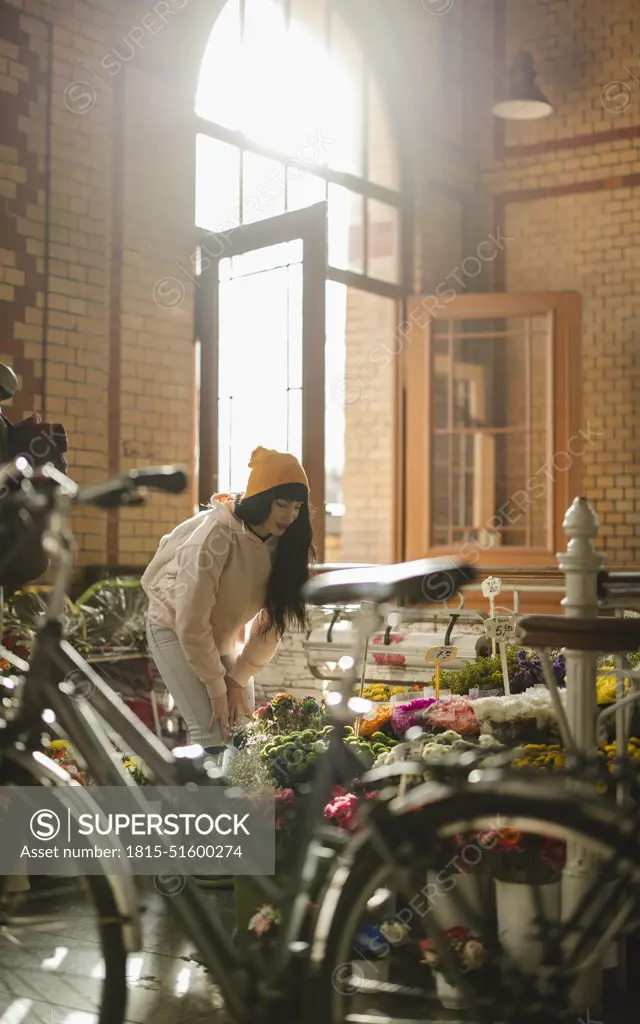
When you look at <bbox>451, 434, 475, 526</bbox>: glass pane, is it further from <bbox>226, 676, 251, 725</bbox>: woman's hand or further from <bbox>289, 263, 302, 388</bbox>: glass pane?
<bbox>226, 676, 251, 725</bbox>: woman's hand

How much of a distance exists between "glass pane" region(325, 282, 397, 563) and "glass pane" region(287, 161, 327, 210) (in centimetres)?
117

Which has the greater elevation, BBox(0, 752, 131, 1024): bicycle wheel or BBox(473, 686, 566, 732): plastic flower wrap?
BBox(473, 686, 566, 732): plastic flower wrap

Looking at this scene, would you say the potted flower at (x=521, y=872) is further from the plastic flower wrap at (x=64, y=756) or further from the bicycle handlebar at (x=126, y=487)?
the plastic flower wrap at (x=64, y=756)

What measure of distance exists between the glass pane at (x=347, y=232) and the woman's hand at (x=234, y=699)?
15.0 feet

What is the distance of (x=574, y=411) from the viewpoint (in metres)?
7.16

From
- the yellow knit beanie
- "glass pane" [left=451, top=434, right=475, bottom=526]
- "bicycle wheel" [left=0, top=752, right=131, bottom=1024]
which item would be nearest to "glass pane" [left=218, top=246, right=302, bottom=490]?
"glass pane" [left=451, top=434, right=475, bottom=526]

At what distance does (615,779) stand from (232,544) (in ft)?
5.64

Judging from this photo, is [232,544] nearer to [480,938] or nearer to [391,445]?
[480,938]

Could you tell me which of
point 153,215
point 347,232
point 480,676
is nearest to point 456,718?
point 480,676

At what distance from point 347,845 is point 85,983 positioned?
1.15 meters

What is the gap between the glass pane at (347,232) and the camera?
7355mm

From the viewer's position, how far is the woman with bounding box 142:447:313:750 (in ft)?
10.0

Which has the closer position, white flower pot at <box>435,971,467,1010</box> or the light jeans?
white flower pot at <box>435,971,467,1010</box>

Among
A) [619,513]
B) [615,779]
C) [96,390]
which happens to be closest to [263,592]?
[615,779]
